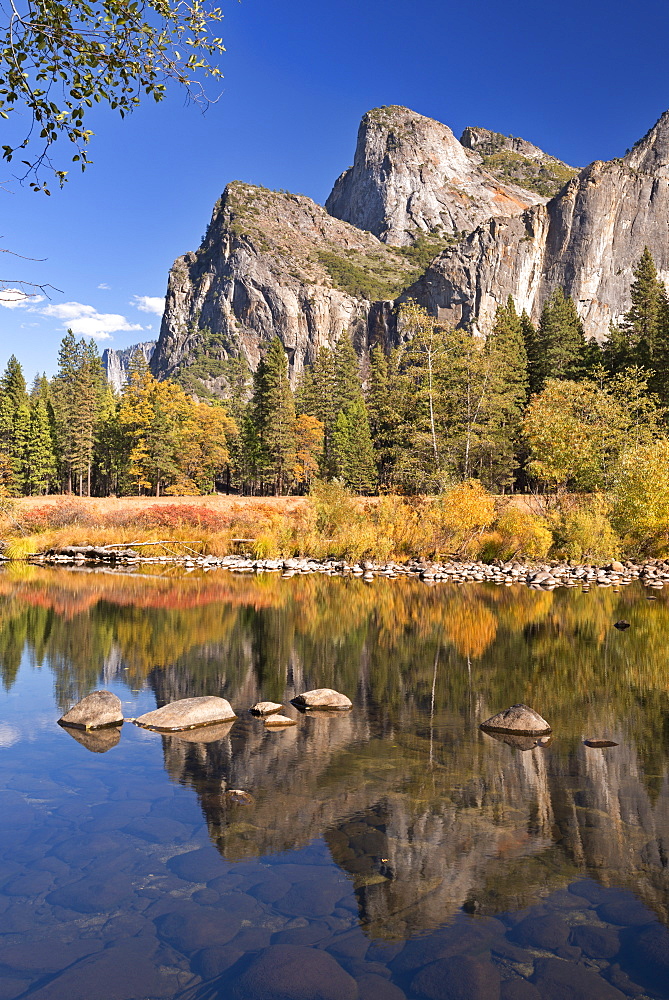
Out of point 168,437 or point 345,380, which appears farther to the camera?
point 345,380

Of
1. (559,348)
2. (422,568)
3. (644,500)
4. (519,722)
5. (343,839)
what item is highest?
(559,348)

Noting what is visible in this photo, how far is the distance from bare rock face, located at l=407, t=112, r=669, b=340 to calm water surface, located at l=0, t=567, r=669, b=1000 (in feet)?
372

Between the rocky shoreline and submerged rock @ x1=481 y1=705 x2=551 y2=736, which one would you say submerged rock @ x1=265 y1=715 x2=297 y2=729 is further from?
the rocky shoreline

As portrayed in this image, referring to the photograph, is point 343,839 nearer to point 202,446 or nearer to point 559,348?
point 559,348

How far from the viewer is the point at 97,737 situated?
9.05 meters

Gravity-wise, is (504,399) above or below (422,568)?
above

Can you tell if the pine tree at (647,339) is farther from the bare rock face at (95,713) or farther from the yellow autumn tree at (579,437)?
the bare rock face at (95,713)

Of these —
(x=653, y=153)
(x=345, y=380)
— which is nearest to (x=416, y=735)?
(x=345, y=380)

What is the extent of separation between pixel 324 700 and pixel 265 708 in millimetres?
948

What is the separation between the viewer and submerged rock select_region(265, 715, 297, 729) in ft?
30.0

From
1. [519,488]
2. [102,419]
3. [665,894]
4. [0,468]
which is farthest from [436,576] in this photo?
[102,419]

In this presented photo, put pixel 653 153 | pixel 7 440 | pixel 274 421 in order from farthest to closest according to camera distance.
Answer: pixel 653 153 < pixel 7 440 < pixel 274 421

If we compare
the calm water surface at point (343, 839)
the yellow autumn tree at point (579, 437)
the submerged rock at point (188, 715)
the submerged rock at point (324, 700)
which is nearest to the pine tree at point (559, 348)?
the yellow autumn tree at point (579, 437)

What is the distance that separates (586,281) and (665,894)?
5070 inches
